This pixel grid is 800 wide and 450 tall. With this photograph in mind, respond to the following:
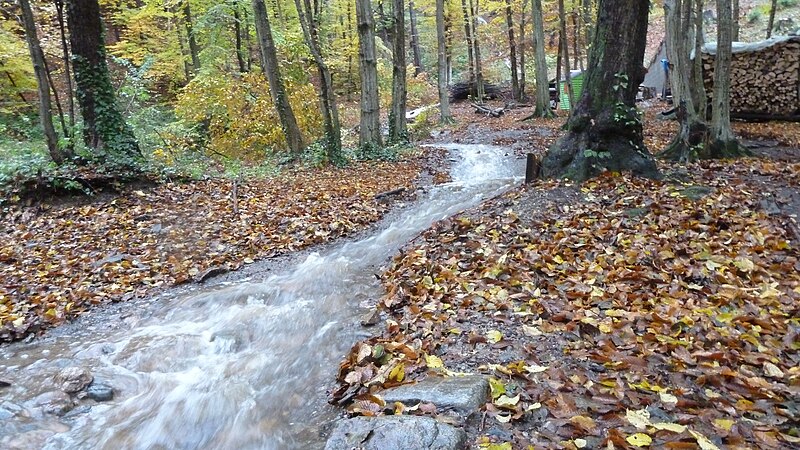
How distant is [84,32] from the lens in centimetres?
1011

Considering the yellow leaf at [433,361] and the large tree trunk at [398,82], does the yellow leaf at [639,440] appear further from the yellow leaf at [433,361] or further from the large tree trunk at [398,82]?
the large tree trunk at [398,82]

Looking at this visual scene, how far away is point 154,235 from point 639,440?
304 inches

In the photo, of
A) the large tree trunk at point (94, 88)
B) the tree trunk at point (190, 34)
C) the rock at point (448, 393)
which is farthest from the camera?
the tree trunk at point (190, 34)

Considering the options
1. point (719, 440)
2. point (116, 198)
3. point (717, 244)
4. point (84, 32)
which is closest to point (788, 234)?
point (717, 244)

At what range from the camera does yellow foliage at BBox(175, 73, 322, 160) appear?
48.4ft

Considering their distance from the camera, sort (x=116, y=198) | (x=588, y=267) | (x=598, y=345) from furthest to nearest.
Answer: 1. (x=116, y=198)
2. (x=588, y=267)
3. (x=598, y=345)

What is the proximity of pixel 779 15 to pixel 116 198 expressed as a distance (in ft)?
Result: 133

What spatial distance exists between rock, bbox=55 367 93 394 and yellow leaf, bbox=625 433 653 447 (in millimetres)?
4475

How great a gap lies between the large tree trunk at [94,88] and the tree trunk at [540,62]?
14.9 metres

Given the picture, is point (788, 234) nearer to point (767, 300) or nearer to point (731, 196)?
point (731, 196)

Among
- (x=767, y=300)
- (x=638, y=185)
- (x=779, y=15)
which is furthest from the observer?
(x=779, y=15)

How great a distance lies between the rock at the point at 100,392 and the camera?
4344 millimetres

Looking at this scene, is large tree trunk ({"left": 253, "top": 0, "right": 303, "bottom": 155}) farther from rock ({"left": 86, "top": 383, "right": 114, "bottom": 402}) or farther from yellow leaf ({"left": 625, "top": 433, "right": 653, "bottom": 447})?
yellow leaf ({"left": 625, "top": 433, "right": 653, "bottom": 447})

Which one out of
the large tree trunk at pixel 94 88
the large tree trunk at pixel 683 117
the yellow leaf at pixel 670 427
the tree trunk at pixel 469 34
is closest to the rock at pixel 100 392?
the yellow leaf at pixel 670 427
